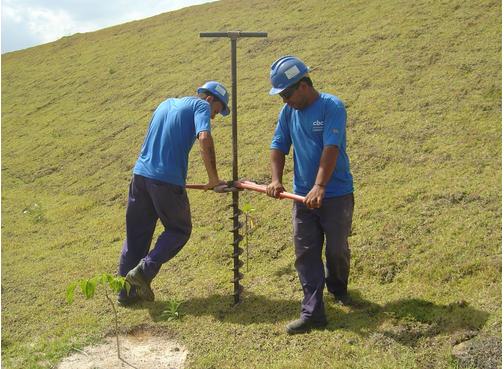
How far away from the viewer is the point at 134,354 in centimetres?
379

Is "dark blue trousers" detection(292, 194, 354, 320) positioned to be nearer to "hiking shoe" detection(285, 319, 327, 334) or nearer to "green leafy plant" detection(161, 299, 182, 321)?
"hiking shoe" detection(285, 319, 327, 334)

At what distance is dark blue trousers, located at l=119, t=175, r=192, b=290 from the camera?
4.29 metres

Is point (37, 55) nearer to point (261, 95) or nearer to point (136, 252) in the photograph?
point (261, 95)

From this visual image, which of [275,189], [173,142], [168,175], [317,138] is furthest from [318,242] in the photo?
[173,142]

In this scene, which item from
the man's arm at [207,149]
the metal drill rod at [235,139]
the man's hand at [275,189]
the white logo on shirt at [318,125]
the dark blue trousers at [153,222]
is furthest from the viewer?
the dark blue trousers at [153,222]

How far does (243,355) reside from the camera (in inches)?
140

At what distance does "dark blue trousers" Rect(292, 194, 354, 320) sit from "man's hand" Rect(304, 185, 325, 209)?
0.79 ft

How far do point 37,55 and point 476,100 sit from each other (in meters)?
21.8

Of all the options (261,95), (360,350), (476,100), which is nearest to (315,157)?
(360,350)

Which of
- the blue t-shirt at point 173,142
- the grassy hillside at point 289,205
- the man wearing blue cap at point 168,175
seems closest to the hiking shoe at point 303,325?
the grassy hillside at point 289,205

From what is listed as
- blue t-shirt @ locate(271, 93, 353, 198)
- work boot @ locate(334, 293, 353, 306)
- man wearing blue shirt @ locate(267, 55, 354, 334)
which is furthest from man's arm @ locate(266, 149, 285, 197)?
work boot @ locate(334, 293, 353, 306)

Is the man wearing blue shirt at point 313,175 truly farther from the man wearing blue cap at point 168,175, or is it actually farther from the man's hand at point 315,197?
the man wearing blue cap at point 168,175

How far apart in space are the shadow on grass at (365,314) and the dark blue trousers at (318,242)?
0.81ft

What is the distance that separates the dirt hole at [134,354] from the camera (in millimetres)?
3645
